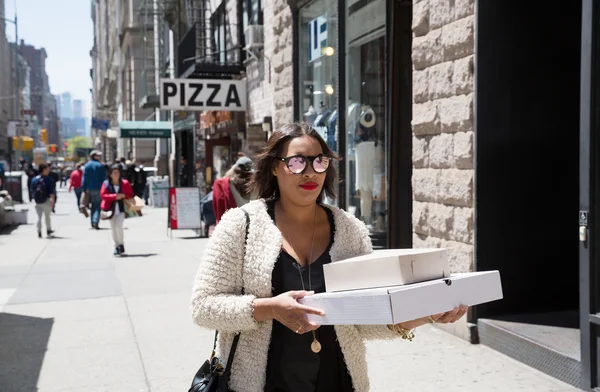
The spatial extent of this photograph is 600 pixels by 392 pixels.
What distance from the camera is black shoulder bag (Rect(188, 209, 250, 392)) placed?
8.59 feet

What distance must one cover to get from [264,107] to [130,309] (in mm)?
7630

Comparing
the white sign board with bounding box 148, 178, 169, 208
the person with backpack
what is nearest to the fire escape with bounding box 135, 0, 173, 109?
the white sign board with bounding box 148, 178, 169, 208

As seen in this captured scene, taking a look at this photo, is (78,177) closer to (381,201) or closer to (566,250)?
(381,201)

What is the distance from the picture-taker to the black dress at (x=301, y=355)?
8.75 ft

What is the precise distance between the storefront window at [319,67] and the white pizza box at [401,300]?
7.69 m

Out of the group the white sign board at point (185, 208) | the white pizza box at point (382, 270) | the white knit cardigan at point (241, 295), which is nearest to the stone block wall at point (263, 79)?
the white sign board at point (185, 208)

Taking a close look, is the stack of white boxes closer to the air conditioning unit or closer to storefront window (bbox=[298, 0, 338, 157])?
storefront window (bbox=[298, 0, 338, 157])

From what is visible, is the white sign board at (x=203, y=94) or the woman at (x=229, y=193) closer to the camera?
the woman at (x=229, y=193)

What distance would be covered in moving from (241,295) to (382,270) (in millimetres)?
610

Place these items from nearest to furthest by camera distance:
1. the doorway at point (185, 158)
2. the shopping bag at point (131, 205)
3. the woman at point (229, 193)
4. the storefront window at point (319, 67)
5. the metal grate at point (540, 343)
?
1. the metal grate at point (540, 343)
2. the woman at point (229, 193)
3. the storefront window at point (319, 67)
4. the shopping bag at point (131, 205)
5. the doorway at point (185, 158)

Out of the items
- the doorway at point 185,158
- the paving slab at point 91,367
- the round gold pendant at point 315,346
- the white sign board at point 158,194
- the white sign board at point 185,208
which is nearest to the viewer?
the round gold pendant at point 315,346

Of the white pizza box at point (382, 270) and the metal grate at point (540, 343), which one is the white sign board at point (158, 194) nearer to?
the metal grate at point (540, 343)

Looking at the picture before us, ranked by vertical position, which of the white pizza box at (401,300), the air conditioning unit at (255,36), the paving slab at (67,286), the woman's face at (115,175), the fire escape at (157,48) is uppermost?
the fire escape at (157,48)

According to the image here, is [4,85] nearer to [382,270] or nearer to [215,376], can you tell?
[215,376]
